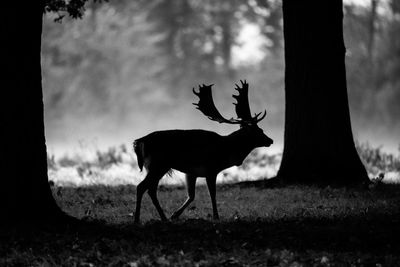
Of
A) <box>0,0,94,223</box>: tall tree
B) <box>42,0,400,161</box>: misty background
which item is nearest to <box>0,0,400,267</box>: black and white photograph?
<box>0,0,94,223</box>: tall tree

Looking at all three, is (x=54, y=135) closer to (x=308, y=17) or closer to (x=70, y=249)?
(x=308, y=17)

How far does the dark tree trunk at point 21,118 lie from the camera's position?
9.30 meters

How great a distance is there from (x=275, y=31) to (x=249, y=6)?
267cm

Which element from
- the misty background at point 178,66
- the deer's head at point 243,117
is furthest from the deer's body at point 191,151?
the misty background at point 178,66

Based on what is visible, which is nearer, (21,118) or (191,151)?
(21,118)

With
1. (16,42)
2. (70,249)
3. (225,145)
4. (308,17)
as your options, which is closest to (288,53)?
(308,17)

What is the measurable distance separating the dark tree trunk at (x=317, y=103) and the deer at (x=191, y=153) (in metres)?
3.27

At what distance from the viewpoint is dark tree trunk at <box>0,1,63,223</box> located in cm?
930

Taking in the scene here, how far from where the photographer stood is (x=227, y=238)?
8812mm

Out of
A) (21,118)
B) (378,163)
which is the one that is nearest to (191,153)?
(21,118)

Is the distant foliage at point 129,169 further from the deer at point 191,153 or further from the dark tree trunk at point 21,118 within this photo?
the dark tree trunk at point 21,118

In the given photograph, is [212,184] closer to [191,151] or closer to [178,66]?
[191,151]

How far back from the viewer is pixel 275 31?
2334 inches

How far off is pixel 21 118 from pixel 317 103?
6.80m
